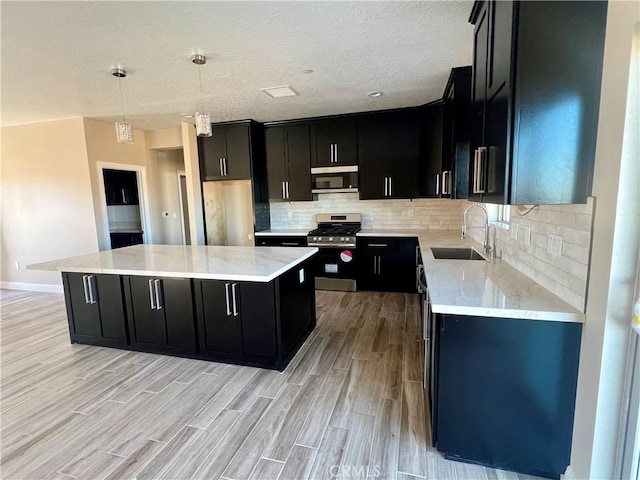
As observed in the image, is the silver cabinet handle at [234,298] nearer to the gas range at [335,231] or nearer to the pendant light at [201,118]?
the pendant light at [201,118]

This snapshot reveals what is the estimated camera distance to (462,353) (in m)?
1.47

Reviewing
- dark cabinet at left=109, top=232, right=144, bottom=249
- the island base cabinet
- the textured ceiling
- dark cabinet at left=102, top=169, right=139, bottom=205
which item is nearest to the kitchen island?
the island base cabinet

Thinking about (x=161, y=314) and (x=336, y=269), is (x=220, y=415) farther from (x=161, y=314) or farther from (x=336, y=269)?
(x=336, y=269)

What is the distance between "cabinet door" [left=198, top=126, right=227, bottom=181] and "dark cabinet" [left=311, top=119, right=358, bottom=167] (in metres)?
1.40

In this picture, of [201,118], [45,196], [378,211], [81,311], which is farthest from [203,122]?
[45,196]

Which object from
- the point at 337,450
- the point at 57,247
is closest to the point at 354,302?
the point at 337,450

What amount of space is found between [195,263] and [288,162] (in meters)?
2.61

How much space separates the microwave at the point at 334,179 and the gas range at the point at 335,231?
48 centimetres

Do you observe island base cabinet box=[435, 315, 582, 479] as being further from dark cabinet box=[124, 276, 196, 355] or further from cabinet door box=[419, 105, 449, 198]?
cabinet door box=[419, 105, 449, 198]

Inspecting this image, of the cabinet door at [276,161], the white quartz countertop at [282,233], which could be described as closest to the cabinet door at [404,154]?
the white quartz countertop at [282,233]

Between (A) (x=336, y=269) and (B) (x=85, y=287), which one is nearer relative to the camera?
(B) (x=85, y=287)

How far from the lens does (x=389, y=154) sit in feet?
14.1

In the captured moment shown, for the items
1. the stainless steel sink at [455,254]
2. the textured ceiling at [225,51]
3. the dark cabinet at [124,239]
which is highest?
the textured ceiling at [225,51]

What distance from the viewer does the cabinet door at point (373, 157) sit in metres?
4.29
